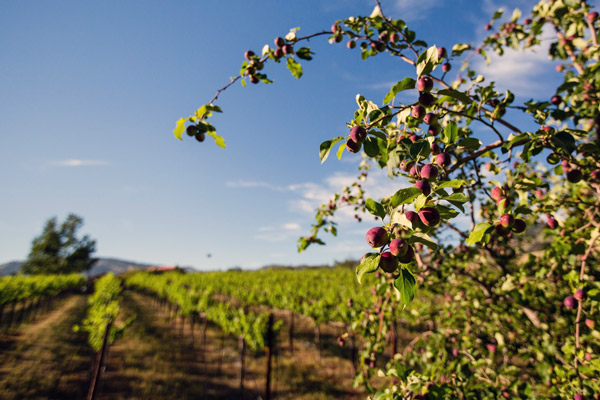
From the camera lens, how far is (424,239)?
2.80 feet

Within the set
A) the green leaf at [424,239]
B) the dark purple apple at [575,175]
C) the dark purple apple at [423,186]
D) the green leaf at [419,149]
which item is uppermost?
the dark purple apple at [575,175]

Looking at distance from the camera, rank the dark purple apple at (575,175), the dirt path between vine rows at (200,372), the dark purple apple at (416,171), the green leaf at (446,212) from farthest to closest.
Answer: the dirt path between vine rows at (200,372), the dark purple apple at (575,175), the dark purple apple at (416,171), the green leaf at (446,212)

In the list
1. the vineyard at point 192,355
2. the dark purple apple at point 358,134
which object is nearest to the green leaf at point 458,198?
the dark purple apple at point 358,134

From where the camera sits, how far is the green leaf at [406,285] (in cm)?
89

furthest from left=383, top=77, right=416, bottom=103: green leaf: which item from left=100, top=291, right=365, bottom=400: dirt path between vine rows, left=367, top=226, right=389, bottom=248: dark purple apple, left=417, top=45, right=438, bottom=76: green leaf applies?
left=100, top=291, right=365, bottom=400: dirt path between vine rows

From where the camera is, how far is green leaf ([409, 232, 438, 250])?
33.6 inches

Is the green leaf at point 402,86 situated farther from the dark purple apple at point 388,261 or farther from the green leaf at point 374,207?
the dark purple apple at point 388,261

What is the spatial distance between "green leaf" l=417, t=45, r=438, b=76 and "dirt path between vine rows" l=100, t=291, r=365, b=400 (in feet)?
26.3

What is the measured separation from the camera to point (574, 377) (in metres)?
1.81

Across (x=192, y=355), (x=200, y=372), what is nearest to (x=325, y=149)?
(x=200, y=372)

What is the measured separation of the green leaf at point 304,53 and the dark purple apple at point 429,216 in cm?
165

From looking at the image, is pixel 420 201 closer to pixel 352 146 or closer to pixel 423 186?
pixel 423 186

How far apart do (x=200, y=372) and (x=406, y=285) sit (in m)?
9.91

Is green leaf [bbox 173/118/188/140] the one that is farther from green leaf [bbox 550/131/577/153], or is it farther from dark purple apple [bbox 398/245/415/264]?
green leaf [bbox 550/131/577/153]
